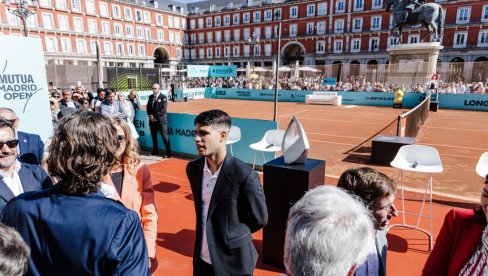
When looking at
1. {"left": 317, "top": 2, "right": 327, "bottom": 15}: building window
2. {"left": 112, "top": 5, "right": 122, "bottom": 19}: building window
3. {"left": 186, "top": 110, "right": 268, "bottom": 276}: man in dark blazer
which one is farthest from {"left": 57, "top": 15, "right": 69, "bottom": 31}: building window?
{"left": 186, "top": 110, "right": 268, "bottom": 276}: man in dark blazer

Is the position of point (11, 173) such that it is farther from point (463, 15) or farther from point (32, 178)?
point (463, 15)

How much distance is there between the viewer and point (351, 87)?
27109 millimetres

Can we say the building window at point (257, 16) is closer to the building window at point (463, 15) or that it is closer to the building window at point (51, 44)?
the building window at point (463, 15)

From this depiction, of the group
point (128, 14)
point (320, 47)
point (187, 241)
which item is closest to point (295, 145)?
point (187, 241)

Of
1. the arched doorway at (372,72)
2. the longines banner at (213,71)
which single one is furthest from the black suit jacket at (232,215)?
the longines banner at (213,71)

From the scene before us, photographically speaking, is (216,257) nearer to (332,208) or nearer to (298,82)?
(332,208)

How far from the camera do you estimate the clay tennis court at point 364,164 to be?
4.08 metres

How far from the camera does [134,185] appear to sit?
2473mm

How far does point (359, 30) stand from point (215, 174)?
5474 centimetres

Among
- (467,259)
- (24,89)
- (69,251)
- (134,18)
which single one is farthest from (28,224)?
(134,18)

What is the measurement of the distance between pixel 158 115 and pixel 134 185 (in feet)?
21.3

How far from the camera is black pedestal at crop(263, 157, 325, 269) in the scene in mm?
3324

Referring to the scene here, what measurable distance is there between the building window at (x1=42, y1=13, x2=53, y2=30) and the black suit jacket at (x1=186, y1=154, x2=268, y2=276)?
55621mm

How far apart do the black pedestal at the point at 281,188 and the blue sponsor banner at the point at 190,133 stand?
12.9 feet
